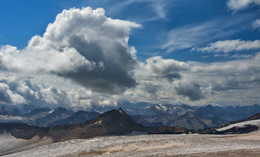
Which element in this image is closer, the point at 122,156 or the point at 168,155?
the point at 168,155

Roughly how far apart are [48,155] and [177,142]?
32551mm

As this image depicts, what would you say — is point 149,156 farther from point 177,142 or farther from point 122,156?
point 177,142

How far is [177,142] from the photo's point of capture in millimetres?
46406

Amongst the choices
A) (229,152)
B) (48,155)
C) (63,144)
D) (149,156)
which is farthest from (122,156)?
(63,144)

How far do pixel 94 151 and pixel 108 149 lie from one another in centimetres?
321

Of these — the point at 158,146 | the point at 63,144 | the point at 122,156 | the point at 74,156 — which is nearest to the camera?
the point at 122,156

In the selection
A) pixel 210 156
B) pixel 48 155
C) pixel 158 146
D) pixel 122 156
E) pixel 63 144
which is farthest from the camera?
pixel 63 144

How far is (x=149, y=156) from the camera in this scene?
115 feet

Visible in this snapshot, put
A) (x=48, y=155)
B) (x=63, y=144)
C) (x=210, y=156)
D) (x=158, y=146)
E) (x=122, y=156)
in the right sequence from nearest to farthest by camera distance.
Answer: (x=210, y=156) < (x=122, y=156) < (x=158, y=146) < (x=48, y=155) < (x=63, y=144)

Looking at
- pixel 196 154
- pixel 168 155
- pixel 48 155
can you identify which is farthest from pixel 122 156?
pixel 48 155

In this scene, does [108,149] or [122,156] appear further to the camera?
[108,149]

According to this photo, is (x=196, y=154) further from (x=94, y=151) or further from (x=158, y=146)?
(x=94, y=151)

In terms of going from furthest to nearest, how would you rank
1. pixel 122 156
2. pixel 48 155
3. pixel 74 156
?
pixel 48 155
pixel 74 156
pixel 122 156

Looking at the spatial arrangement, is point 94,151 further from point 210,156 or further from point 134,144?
point 210,156
